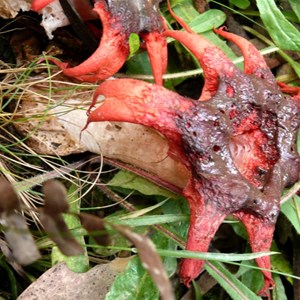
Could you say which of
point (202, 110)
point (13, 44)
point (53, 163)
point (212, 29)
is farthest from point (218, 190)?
point (13, 44)

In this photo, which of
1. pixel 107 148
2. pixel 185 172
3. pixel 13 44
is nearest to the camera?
pixel 185 172

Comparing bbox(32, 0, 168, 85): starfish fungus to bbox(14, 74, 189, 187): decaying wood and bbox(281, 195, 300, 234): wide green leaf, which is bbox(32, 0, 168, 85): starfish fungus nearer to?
bbox(14, 74, 189, 187): decaying wood

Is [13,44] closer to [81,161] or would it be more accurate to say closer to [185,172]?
[81,161]

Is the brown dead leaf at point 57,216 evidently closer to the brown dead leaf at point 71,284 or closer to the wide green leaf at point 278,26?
the brown dead leaf at point 71,284

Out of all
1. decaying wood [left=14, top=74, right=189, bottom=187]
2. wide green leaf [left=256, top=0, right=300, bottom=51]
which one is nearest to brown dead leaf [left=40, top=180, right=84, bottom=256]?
decaying wood [left=14, top=74, right=189, bottom=187]

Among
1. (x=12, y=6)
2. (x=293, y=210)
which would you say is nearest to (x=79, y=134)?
(x=12, y=6)

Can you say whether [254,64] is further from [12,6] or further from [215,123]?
[12,6]
